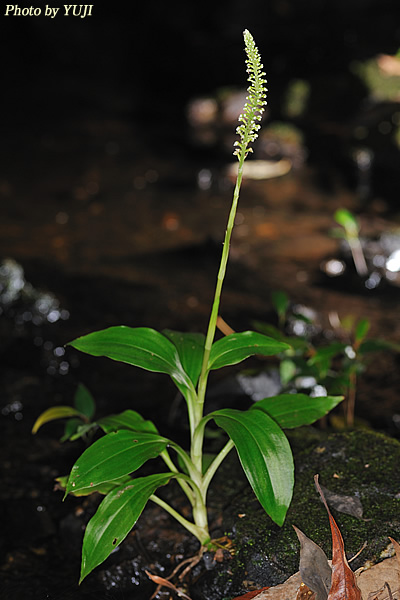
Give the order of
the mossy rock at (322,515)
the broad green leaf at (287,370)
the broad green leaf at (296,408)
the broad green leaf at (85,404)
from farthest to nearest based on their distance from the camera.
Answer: the broad green leaf at (287,370) < the broad green leaf at (85,404) < the broad green leaf at (296,408) < the mossy rock at (322,515)

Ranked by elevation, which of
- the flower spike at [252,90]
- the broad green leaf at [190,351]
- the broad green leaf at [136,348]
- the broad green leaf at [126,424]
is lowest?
the broad green leaf at [126,424]

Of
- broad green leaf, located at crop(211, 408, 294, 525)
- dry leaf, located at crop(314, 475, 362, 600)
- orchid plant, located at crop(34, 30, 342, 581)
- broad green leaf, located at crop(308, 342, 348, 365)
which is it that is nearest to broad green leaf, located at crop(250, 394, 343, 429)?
orchid plant, located at crop(34, 30, 342, 581)

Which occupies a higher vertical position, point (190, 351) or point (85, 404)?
point (190, 351)

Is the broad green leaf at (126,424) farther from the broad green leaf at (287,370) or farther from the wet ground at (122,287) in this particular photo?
the broad green leaf at (287,370)

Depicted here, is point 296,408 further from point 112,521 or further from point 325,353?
point 325,353

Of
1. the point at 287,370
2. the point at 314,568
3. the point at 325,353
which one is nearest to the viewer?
the point at 314,568

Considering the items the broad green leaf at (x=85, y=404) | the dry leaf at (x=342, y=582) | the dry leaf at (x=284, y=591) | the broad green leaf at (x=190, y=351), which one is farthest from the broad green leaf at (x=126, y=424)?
the dry leaf at (x=342, y=582)

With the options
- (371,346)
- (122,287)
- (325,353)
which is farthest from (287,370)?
(122,287)
